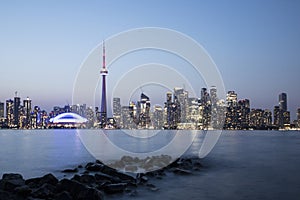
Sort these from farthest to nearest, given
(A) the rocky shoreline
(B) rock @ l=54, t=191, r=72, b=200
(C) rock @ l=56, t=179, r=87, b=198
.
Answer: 1. (C) rock @ l=56, t=179, r=87, b=198
2. (A) the rocky shoreline
3. (B) rock @ l=54, t=191, r=72, b=200

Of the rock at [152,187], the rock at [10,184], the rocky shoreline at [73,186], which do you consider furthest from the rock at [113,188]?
the rock at [10,184]

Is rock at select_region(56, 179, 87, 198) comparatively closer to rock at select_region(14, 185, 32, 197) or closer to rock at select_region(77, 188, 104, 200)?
rock at select_region(77, 188, 104, 200)

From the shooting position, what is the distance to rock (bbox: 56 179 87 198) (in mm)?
12172

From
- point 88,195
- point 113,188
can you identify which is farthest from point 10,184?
point 113,188

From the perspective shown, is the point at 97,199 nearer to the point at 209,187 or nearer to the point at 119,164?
the point at 209,187

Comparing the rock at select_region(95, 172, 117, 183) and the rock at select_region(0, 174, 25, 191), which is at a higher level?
the rock at select_region(0, 174, 25, 191)

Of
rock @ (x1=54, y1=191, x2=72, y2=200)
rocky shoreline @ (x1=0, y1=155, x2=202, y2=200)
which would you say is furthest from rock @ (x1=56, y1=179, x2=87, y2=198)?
rock @ (x1=54, y1=191, x2=72, y2=200)

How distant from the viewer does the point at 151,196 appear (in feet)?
47.4

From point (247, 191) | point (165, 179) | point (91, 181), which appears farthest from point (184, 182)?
point (91, 181)

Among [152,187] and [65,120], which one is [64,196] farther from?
[65,120]

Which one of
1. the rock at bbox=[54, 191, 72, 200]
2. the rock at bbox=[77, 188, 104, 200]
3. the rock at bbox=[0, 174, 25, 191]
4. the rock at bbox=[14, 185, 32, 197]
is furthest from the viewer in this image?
the rock at bbox=[0, 174, 25, 191]

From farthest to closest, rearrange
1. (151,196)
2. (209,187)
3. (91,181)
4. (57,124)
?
(57,124), (209,187), (91,181), (151,196)

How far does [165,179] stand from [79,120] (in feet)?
605

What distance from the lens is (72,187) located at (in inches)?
497
